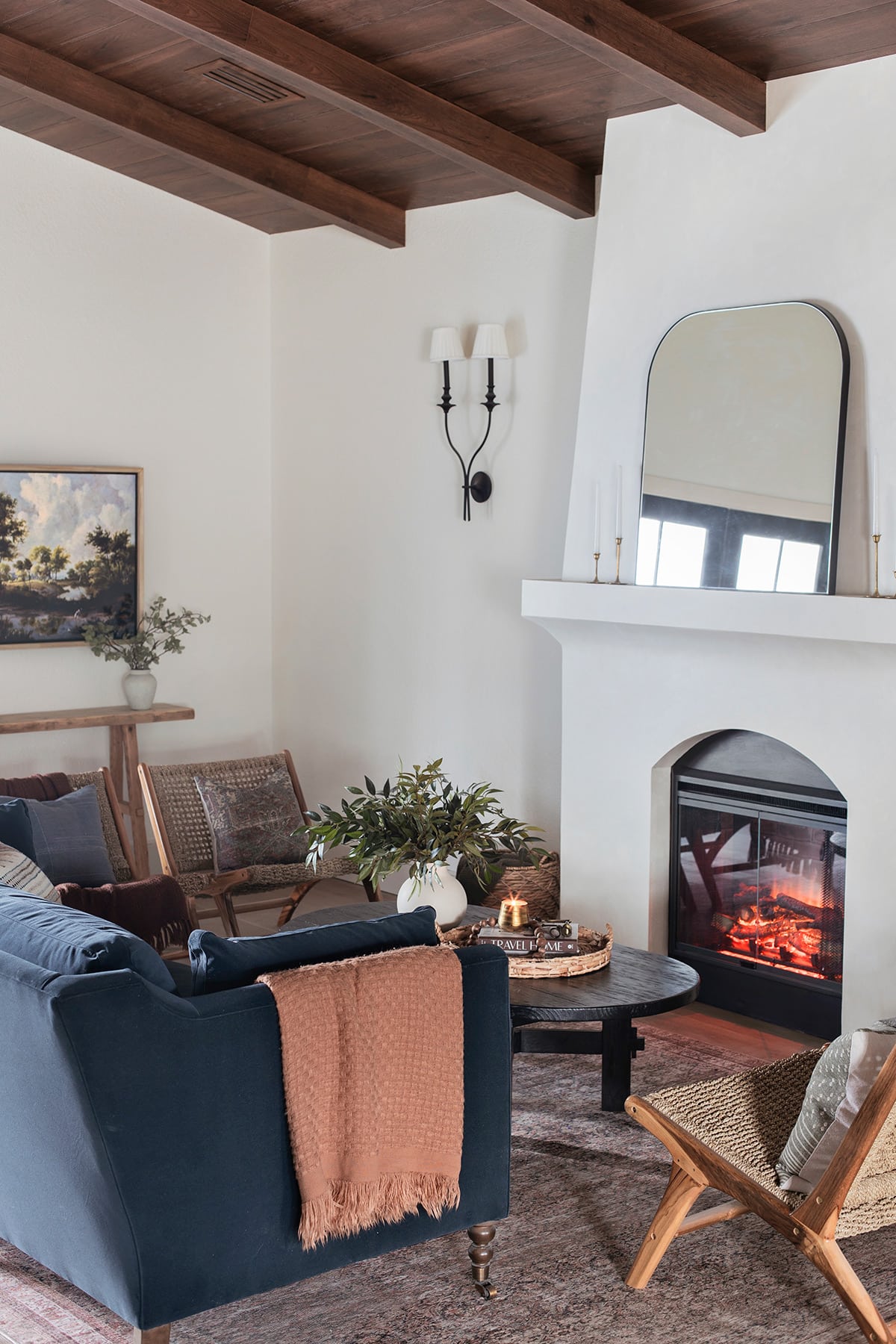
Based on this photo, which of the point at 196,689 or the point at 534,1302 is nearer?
the point at 534,1302

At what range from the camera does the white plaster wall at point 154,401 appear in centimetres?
621

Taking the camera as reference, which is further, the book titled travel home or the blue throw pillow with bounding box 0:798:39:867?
the blue throw pillow with bounding box 0:798:39:867

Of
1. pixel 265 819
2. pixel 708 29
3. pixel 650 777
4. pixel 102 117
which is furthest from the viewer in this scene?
pixel 265 819

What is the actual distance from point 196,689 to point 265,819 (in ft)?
3.90

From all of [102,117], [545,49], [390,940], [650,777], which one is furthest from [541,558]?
[390,940]

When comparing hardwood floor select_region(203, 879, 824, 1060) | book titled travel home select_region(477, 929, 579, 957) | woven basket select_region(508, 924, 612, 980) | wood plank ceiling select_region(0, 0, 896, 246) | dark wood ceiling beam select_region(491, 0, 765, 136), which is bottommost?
hardwood floor select_region(203, 879, 824, 1060)

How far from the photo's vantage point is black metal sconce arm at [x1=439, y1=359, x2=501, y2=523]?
593cm

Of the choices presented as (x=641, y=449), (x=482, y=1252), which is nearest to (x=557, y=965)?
(x=482, y=1252)

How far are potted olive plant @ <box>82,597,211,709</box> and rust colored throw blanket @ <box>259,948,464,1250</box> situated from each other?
3.67 meters

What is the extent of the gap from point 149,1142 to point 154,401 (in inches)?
183

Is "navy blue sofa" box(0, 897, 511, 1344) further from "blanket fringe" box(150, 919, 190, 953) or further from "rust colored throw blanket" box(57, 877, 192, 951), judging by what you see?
"blanket fringe" box(150, 919, 190, 953)

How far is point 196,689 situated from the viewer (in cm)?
688

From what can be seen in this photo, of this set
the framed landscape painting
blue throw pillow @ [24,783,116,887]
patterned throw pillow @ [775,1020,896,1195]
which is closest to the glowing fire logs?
patterned throw pillow @ [775,1020,896,1195]

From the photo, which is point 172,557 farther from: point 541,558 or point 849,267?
point 849,267
